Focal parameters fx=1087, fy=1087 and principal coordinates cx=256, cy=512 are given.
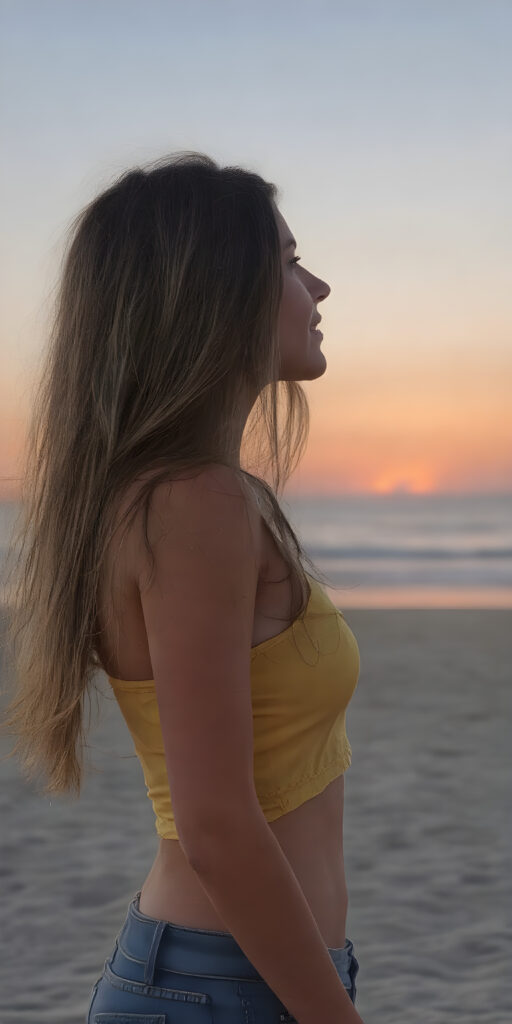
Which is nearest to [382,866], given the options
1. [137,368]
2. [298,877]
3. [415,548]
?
[298,877]

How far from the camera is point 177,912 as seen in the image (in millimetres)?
1480

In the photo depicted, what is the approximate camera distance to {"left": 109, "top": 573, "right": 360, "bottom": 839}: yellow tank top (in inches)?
57.3

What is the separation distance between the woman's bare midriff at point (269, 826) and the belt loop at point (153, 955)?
0.02 metres

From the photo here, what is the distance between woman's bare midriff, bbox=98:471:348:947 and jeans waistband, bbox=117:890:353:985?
1 cm

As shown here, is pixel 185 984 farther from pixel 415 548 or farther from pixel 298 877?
pixel 415 548

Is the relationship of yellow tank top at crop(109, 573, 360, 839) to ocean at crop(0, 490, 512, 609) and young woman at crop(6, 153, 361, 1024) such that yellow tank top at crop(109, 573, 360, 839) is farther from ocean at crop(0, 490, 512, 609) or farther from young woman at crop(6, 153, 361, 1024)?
ocean at crop(0, 490, 512, 609)

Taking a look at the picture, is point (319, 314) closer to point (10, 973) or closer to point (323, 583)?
point (323, 583)

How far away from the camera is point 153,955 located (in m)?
1.46

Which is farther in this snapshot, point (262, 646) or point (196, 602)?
point (262, 646)

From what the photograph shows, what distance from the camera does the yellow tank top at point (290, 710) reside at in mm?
1456

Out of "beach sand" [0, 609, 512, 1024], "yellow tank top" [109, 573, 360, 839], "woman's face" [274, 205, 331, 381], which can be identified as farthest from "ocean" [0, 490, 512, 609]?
"yellow tank top" [109, 573, 360, 839]

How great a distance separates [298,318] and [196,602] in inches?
21.7

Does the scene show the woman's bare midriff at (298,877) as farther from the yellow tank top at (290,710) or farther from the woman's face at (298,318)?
the woman's face at (298,318)

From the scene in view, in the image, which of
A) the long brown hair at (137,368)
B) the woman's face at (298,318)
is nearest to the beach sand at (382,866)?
the long brown hair at (137,368)
